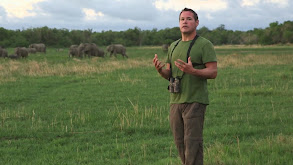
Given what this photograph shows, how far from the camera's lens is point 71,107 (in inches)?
424

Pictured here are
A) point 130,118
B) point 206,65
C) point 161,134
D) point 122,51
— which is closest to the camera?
point 206,65

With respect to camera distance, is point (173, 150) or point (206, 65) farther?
point (173, 150)

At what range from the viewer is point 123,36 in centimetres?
9612

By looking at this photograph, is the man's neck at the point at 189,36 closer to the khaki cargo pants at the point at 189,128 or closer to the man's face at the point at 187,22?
the man's face at the point at 187,22

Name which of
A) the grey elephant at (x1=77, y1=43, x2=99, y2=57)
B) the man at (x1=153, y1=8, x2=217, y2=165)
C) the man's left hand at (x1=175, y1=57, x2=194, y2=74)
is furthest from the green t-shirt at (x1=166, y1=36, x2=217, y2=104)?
the grey elephant at (x1=77, y1=43, x2=99, y2=57)

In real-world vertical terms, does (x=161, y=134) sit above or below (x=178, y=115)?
below

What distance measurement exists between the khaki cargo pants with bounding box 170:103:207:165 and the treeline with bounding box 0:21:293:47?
6917cm

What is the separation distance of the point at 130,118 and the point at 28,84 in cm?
894

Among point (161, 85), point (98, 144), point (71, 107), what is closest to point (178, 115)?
point (98, 144)

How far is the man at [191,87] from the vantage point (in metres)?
4.08

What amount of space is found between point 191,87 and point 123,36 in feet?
306

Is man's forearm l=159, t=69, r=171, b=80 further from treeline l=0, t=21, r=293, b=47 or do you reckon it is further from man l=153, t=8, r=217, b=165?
treeline l=0, t=21, r=293, b=47

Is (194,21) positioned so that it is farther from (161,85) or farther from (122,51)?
(122,51)

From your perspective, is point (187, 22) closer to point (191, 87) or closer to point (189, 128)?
point (191, 87)
